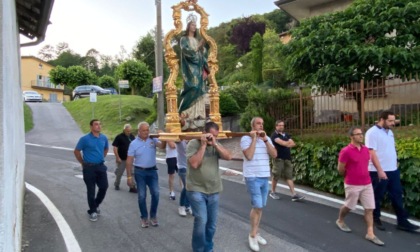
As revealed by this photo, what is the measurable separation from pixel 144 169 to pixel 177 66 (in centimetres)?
176

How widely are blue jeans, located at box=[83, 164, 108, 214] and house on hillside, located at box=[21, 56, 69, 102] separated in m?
54.6

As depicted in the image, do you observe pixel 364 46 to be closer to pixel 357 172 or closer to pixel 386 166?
pixel 386 166

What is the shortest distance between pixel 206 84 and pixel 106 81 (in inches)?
1621

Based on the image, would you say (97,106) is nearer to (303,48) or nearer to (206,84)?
(303,48)

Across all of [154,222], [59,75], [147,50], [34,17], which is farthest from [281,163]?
[59,75]

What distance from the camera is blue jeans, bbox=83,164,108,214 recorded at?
670 cm

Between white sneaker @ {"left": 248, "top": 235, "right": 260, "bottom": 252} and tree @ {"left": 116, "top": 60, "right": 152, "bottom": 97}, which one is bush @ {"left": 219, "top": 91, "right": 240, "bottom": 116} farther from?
tree @ {"left": 116, "top": 60, "right": 152, "bottom": 97}

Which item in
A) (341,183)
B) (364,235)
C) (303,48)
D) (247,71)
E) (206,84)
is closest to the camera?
(364,235)

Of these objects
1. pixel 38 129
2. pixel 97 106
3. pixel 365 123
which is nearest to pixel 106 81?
pixel 97 106

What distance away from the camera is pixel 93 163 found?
683 centimetres

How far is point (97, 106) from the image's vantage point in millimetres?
28031

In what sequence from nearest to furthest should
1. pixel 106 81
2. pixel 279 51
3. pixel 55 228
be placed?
pixel 55 228 < pixel 279 51 < pixel 106 81

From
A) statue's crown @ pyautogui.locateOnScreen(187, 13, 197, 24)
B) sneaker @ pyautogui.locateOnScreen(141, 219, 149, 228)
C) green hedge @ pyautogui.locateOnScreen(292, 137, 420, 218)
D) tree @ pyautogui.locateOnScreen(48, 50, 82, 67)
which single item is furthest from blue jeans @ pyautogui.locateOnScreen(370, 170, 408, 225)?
tree @ pyautogui.locateOnScreen(48, 50, 82, 67)

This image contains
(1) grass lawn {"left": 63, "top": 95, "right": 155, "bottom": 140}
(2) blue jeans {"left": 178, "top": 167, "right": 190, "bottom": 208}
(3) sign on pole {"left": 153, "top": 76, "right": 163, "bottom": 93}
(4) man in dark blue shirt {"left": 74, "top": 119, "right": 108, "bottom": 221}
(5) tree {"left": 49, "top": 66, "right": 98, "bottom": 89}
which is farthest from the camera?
(5) tree {"left": 49, "top": 66, "right": 98, "bottom": 89}
